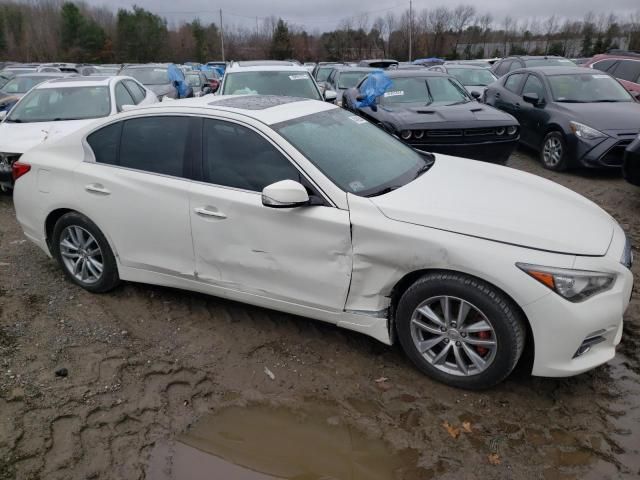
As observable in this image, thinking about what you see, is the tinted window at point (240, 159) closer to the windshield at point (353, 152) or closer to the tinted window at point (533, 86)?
the windshield at point (353, 152)

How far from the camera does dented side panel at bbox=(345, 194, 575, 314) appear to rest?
9.23ft

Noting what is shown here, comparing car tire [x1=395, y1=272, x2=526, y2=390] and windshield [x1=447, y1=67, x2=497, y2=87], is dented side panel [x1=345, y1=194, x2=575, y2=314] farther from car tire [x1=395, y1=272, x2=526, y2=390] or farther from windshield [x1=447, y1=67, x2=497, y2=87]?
windshield [x1=447, y1=67, x2=497, y2=87]

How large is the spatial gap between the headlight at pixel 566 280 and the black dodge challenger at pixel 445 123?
4.77 meters

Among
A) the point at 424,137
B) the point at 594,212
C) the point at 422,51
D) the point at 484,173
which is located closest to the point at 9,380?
the point at 484,173

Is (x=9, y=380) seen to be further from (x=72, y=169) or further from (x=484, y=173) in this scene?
(x=484, y=173)

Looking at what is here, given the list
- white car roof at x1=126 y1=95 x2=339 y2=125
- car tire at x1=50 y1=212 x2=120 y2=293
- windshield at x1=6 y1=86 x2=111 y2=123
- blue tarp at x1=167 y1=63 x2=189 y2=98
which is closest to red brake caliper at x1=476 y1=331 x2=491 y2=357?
white car roof at x1=126 y1=95 x2=339 y2=125

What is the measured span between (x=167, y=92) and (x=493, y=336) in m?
13.0

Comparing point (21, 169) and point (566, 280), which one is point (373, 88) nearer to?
point (21, 169)

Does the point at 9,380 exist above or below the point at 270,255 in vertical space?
below

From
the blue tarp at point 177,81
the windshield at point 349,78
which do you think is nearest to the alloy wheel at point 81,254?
the blue tarp at point 177,81

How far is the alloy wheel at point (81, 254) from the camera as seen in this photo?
4.35 metres

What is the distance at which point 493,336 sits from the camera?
298 centimetres

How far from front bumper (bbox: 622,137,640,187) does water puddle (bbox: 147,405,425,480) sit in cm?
524

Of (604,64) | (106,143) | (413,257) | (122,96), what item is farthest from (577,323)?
(604,64)
